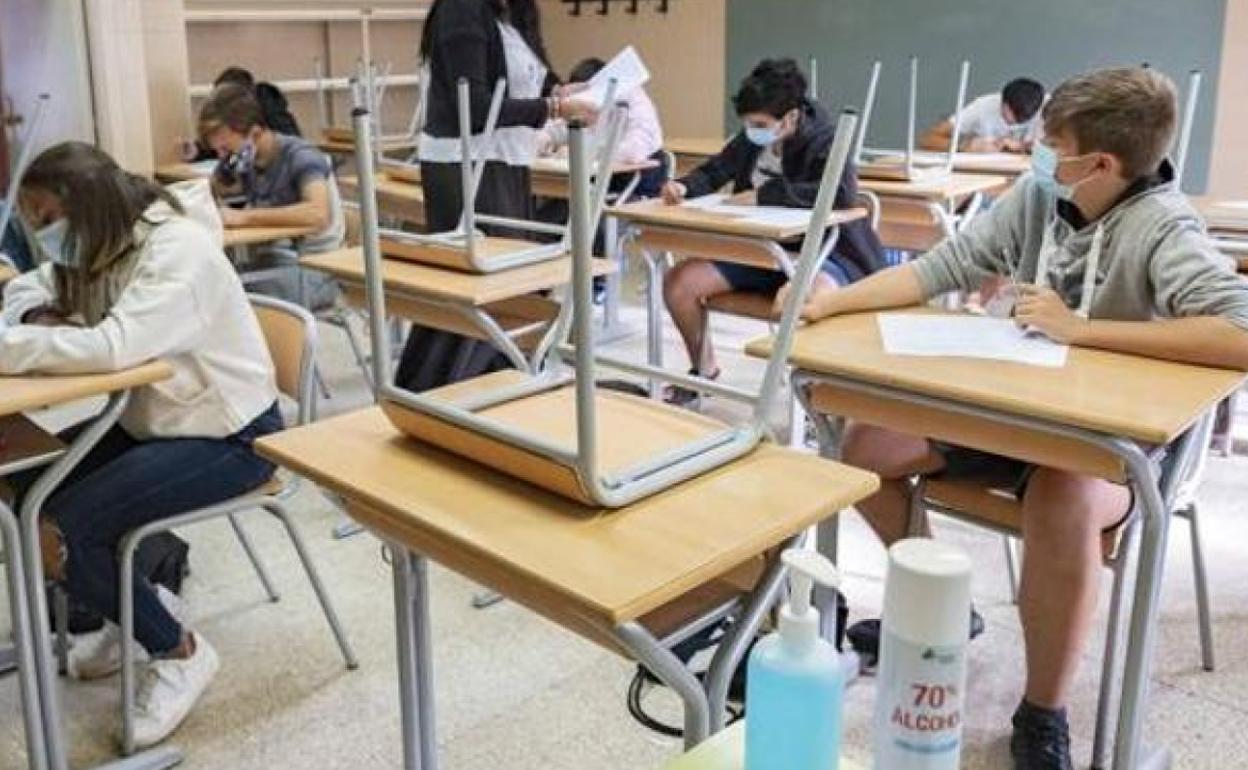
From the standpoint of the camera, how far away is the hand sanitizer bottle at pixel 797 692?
0.80m

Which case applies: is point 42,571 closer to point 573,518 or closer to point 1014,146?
point 573,518

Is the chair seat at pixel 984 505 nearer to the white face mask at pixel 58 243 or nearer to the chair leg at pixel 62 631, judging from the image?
the white face mask at pixel 58 243

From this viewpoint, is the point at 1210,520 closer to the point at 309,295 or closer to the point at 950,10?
the point at 309,295

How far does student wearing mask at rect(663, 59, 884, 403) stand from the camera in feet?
11.4

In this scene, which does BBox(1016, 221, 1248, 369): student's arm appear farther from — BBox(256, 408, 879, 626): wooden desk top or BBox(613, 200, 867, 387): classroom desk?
BBox(613, 200, 867, 387): classroom desk

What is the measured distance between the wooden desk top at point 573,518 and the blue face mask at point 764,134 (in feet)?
7.55

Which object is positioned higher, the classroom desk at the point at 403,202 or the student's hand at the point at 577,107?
the student's hand at the point at 577,107

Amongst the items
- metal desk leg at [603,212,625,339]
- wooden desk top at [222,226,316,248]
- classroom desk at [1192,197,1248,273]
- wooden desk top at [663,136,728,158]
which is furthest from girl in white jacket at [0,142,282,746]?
wooden desk top at [663,136,728,158]

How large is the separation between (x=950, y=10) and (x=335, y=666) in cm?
498

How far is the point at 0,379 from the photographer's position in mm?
1847

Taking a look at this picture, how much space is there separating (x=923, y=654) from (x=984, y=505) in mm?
1350

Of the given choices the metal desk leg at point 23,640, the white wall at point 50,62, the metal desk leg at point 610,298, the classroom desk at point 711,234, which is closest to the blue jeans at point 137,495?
the metal desk leg at point 23,640

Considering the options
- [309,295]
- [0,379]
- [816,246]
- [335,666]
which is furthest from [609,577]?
[309,295]

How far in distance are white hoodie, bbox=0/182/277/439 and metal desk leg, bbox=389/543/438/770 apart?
606mm
